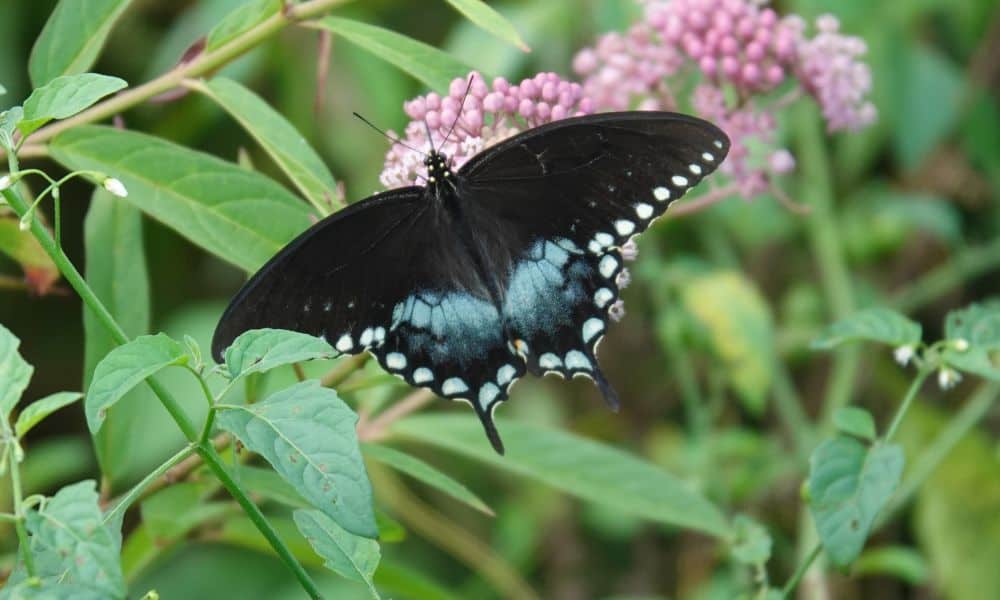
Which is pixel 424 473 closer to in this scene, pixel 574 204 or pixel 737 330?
pixel 574 204

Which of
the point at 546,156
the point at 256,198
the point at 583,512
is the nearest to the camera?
the point at 256,198

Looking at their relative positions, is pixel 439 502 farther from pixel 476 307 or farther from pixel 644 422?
pixel 476 307

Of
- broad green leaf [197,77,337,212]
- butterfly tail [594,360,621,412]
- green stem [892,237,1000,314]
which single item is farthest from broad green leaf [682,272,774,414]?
broad green leaf [197,77,337,212]

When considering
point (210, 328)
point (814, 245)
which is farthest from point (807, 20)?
point (210, 328)

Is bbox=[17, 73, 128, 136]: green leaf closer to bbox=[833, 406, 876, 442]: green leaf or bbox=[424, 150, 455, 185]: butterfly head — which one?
bbox=[424, 150, 455, 185]: butterfly head

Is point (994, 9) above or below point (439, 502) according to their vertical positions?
above
